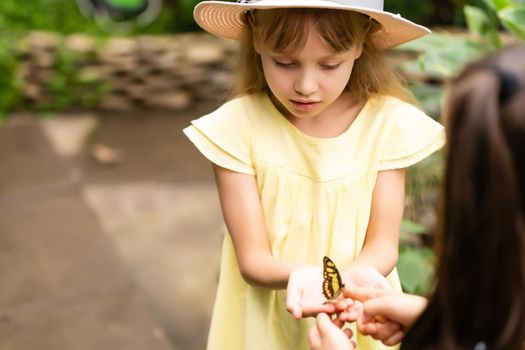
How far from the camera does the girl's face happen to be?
70.4 inches

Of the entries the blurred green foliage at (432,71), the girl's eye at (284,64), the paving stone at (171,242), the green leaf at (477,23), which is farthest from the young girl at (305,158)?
the paving stone at (171,242)

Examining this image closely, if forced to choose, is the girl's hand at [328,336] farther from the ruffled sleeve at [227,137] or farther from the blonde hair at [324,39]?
the blonde hair at [324,39]

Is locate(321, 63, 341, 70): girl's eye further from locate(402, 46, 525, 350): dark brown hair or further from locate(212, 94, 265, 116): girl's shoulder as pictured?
locate(402, 46, 525, 350): dark brown hair

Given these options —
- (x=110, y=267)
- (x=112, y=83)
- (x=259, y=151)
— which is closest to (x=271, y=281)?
(x=259, y=151)

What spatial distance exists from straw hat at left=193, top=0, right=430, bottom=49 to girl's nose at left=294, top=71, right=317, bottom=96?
15 centimetres

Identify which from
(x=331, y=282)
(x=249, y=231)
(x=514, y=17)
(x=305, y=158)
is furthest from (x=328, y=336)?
(x=514, y=17)

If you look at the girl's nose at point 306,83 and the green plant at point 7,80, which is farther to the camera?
the green plant at point 7,80

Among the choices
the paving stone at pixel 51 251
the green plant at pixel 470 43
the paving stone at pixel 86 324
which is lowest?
the paving stone at pixel 86 324

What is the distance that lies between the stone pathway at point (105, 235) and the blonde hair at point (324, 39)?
1550 millimetres

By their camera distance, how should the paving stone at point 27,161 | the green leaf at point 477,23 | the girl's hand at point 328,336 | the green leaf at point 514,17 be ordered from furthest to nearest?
the paving stone at point 27,161 → the green leaf at point 477,23 → the green leaf at point 514,17 → the girl's hand at point 328,336

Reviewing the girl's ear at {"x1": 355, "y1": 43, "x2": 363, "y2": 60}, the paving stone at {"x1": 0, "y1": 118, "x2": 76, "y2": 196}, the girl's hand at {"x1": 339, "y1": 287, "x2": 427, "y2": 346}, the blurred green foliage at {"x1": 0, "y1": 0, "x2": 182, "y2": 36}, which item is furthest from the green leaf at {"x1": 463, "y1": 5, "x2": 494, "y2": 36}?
the blurred green foliage at {"x1": 0, "y1": 0, "x2": 182, "y2": 36}

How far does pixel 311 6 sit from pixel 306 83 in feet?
0.56

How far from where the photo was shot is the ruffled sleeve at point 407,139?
6.37 feet

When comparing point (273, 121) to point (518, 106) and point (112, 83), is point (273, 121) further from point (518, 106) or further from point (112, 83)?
point (112, 83)
